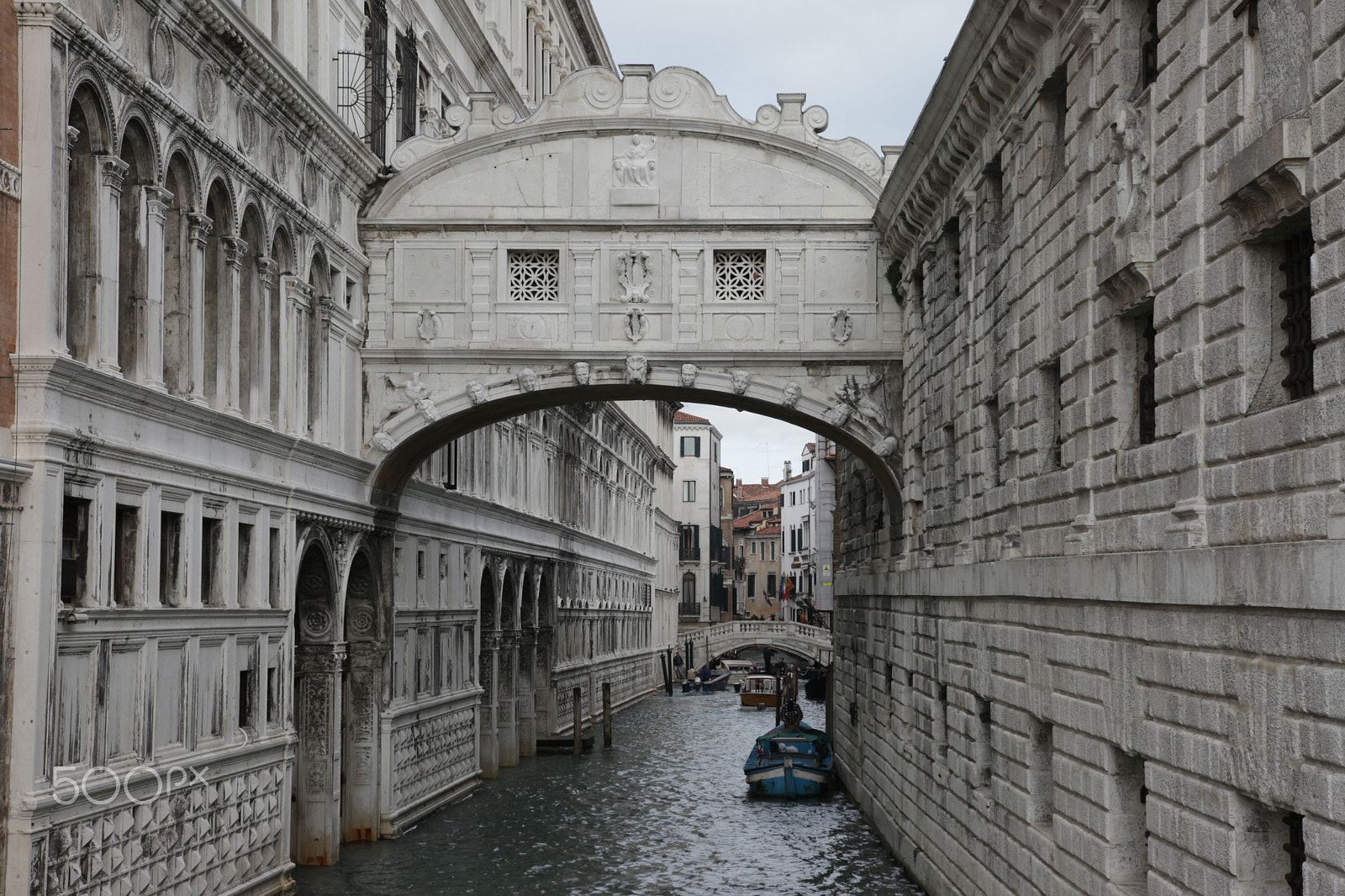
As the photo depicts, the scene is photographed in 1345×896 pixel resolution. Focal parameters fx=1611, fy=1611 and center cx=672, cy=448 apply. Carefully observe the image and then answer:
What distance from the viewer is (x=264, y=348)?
17.0 meters

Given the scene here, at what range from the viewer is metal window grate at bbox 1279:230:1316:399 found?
25.6ft

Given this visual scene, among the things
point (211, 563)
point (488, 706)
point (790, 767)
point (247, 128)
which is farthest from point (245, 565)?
point (790, 767)

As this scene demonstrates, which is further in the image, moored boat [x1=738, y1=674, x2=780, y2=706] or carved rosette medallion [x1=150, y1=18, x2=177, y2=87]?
moored boat [x1=738, y1=674, x2=780, y2=706]

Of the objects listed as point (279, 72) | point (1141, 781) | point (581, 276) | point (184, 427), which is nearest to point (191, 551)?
point (184, 427)

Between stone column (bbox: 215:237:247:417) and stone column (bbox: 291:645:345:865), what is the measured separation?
4562 mm

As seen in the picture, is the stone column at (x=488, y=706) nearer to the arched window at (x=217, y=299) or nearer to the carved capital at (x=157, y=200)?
the arched window at (x=217, y=299)

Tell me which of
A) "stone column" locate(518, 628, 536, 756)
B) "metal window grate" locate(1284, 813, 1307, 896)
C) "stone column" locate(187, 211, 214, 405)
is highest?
"stone column" locate(187, 211, 214, 405)

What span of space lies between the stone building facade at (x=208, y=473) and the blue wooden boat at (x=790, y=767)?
5402 millimetres

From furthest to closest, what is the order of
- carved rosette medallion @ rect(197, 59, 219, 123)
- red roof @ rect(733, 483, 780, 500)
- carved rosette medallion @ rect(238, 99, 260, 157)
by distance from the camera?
red roof @ rect(733, 483, 780, 500), carved rosette medallion @ rect(238, 99, 260, 157), carved rosette medallion @ rect(197, 59, 219, 123)

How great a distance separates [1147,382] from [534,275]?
11601 millimetres

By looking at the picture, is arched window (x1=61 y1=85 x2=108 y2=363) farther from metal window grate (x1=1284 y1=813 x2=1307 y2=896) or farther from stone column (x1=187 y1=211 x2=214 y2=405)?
metal window grate (x1=1284 y1=813 x2=1307 y2=896)

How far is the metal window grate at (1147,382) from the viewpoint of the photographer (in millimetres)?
10242

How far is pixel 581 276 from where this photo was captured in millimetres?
20594

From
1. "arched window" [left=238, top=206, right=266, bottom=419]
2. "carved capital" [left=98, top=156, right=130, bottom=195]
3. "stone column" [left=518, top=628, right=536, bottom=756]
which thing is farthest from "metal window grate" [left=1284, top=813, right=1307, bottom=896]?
"stone column" [left=518, top=628, right=536, bottom=756]
